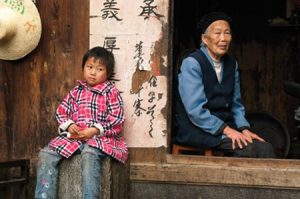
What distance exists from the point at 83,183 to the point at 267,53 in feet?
14.1

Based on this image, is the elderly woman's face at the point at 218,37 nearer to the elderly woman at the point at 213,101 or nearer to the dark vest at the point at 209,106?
the elderly woman at the point at 213,101

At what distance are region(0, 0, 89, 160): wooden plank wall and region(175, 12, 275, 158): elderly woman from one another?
1.01 m

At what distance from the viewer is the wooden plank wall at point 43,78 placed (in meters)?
5.37

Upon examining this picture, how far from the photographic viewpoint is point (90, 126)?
488cm

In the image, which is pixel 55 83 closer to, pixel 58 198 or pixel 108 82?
pixel 108 82

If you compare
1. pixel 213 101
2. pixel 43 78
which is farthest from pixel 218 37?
pixel 43 78

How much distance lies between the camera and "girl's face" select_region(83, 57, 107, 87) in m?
4.96

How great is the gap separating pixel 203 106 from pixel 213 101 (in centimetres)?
14

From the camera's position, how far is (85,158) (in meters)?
4.70

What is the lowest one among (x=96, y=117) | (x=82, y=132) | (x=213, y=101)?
(x=82, y=132)

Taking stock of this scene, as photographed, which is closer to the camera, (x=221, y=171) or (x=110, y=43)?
(x=221, y=171)

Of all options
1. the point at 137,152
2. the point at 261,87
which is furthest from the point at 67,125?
the point at 261,87

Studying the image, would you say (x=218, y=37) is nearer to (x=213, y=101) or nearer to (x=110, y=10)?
(x=213, y=101)

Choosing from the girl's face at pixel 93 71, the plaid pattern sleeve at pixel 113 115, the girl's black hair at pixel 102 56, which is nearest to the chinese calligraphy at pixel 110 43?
the girl's black hair at pixel 102 56
